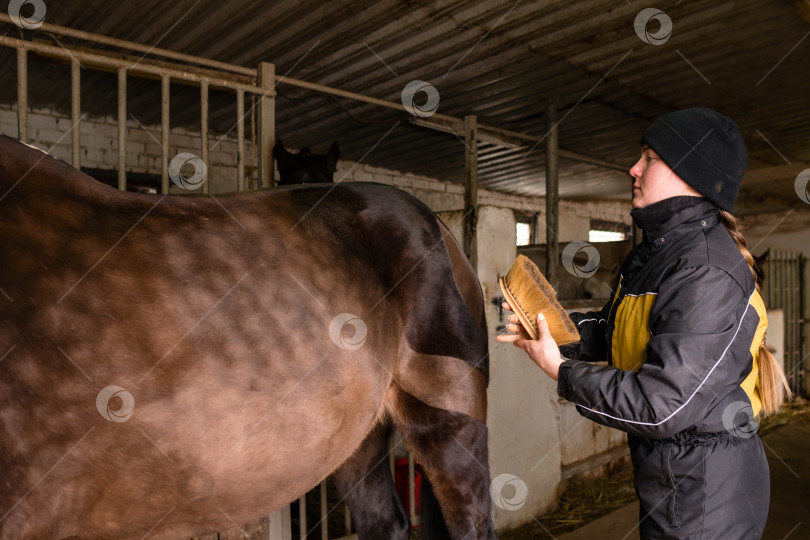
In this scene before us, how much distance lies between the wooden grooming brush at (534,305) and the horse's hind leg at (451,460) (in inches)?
23.9

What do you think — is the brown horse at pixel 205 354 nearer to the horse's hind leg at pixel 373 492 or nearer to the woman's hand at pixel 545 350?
the horse's hind leg at pixel 373 492

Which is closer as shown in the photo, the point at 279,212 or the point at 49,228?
the point at 49,228

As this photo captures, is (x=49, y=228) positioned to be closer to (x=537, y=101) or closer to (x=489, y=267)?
(x=489, y=267)

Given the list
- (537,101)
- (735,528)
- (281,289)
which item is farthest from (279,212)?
(537,101)

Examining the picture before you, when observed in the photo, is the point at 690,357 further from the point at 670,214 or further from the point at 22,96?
the point at 22,96

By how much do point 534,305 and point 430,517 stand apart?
3.55ft

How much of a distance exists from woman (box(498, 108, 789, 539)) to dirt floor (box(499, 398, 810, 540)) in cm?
220

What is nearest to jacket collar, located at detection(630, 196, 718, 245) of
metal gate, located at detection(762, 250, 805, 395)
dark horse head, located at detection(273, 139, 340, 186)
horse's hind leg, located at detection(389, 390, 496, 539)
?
horse's hind leg, located at detection(389, 390, 496, 539)

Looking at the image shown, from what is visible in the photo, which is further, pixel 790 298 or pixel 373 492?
pixel 790 298

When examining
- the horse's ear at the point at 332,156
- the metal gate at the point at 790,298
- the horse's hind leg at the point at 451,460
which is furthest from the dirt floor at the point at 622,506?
the horse's ear at the point at 332,156

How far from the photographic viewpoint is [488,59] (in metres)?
4.73

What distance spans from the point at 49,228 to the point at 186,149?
6.65m

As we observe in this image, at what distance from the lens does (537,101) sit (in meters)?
5.78

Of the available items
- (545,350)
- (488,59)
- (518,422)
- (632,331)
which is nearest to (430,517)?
(545,350)
